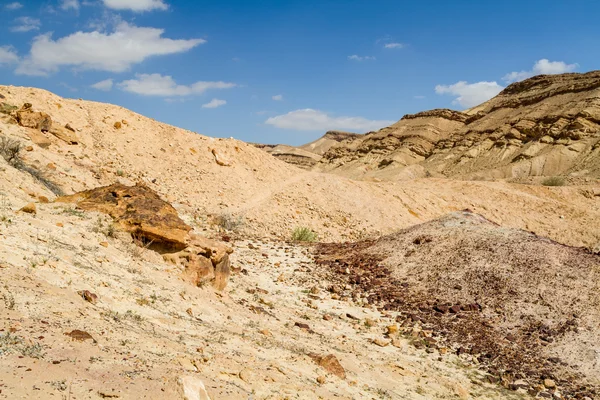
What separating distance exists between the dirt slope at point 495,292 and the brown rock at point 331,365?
252 centimetres

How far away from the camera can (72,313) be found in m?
3.98

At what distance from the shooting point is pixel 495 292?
8.41m

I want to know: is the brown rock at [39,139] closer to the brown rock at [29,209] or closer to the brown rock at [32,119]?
the brown rock at [32,119]

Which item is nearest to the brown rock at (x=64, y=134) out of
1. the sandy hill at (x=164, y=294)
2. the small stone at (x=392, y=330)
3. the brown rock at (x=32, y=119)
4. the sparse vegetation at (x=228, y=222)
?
the sandy hill at (x=164, y=294)

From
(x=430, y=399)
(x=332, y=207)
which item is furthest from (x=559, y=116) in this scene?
(x=430, y=399)

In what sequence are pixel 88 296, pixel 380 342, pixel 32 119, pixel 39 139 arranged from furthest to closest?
pixel 32 119 → pixel 39 139 → pixel 380 342 → pixel 88 296

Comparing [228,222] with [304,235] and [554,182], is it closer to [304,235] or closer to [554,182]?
[304,235]

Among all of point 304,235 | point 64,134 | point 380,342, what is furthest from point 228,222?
point 380,342

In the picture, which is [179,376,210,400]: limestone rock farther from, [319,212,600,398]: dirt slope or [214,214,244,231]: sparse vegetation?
[214,214,244,231]: sparse vegetation

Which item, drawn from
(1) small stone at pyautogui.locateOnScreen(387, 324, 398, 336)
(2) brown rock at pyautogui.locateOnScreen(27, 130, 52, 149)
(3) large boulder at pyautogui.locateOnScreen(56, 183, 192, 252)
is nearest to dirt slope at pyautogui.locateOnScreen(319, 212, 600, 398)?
(1) small stone at pyautogui.locateOnScreen(387, 324, 398, 336)

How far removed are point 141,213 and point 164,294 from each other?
1.87 metres

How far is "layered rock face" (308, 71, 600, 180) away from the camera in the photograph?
117 feet

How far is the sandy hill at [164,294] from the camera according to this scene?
3.42 m

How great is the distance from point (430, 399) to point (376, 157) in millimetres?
45268
